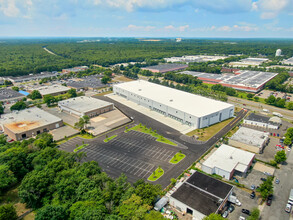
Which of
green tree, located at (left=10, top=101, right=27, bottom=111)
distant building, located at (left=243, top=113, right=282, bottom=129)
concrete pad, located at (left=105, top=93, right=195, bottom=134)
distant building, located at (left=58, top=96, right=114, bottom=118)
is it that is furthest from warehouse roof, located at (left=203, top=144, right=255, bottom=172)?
green tree, located at (left=10, top=101, right=27, bottom=111)

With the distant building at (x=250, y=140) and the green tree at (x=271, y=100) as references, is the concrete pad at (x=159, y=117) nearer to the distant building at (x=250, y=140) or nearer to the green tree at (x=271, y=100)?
the distant building at (x=250, y=140)

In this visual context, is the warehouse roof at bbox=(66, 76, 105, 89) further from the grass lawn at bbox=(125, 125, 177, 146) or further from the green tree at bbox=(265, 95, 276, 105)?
the green tree at bbox=(265, 95, 276, 105)

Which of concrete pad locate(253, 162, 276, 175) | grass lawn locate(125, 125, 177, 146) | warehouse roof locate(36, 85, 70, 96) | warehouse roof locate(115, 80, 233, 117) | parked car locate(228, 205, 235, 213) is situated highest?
warehouse roof locate(115, 80, 233, 117)

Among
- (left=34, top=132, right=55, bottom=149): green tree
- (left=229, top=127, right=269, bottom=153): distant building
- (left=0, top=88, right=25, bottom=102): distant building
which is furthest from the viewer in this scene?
(left=0, top=88, right=25, bottom=102): distant building

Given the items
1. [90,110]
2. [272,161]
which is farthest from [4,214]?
[272,161]

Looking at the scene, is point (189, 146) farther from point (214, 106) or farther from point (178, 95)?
point (178, 95)

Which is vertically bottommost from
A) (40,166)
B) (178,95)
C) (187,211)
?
(187,211)

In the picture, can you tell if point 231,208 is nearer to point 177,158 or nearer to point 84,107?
point 177,158
